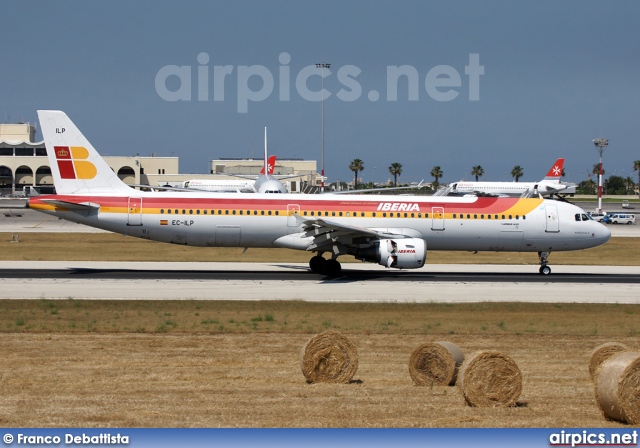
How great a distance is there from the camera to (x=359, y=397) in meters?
13.6

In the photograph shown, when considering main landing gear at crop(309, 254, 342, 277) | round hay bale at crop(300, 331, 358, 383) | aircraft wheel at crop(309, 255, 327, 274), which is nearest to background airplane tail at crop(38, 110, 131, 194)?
aircraft wheel at crop(309, 255, 327, 274)

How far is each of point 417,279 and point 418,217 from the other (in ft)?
10.1

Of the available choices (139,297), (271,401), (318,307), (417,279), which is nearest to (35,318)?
(139,297)

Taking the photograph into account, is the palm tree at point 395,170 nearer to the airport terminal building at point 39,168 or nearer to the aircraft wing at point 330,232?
the airport terminal building at point 39,168

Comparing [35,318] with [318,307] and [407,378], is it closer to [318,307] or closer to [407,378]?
[318,307]

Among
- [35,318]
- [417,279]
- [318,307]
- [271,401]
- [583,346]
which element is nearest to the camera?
[271,401]

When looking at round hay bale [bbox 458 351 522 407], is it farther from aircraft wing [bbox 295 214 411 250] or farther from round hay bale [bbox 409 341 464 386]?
aircraft wing [bbox 295 214 411 250]

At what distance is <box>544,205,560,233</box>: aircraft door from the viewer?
120ft

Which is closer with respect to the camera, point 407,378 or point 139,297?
point 407,378

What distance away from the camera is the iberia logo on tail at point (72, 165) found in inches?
1384

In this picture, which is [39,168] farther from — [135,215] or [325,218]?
[325,218]

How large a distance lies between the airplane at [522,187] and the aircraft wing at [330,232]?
3095 inches

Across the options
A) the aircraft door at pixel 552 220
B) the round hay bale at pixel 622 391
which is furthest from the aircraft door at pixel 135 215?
the round hay bale at pixel 622 391

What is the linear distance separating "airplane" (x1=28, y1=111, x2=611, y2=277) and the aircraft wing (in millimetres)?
52
